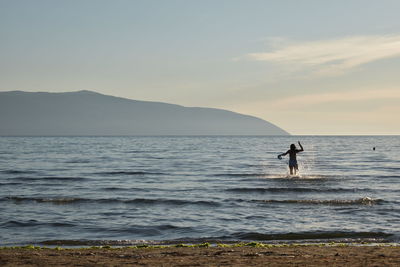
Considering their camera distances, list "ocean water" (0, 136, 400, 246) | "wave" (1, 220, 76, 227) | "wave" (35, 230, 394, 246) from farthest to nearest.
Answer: "wave" (1, 220, 76, 227), "ocean water" (0, 136, 400, 246), "wave" (35, 230, 394, 246)

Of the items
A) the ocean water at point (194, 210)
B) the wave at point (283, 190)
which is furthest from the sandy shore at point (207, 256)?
the wave at point (283, 190)

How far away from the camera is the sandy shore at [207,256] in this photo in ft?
29.8

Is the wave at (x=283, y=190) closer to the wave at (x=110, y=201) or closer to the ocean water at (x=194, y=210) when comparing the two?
the ocean water at (x=194, y=210)

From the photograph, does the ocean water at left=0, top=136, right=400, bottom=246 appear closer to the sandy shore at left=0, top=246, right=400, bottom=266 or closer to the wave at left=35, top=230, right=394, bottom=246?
the wave at left=35, top=230, right=394, bottom=246

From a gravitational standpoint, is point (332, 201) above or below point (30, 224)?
below

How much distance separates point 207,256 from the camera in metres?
9.92

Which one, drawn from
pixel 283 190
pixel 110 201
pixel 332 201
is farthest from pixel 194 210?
pixel 283 190

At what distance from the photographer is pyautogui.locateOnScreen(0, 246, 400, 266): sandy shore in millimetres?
9094

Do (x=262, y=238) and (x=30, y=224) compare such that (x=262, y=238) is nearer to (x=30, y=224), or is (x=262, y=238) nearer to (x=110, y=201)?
(x=30, y=224)

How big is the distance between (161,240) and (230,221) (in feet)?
11.1

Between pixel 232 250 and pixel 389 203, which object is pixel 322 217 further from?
pixel 232 250

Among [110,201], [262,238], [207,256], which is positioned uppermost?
[207,256]

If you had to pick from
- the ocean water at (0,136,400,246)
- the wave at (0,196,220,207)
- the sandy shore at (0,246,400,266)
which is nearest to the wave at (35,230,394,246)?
the ocean water at (0,136,400,246)

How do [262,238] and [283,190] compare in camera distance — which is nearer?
[262,238]
